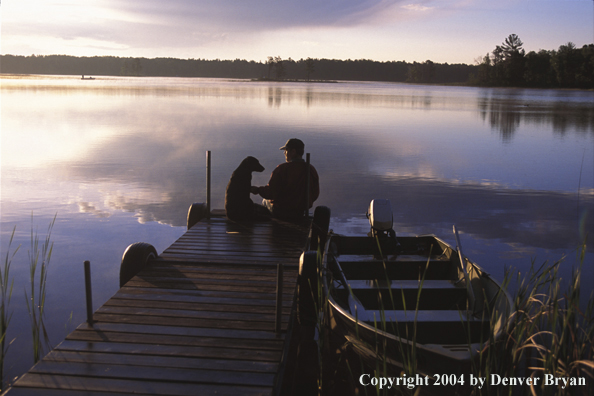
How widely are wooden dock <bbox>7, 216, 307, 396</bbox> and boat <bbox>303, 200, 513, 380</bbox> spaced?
651 millimetres

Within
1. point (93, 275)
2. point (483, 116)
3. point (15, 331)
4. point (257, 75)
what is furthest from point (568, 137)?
point (257, 75)

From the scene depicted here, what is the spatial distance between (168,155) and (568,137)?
61.2 ft

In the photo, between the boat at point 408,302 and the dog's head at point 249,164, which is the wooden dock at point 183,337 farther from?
the dog's head at point 249,164

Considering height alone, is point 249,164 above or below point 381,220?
above

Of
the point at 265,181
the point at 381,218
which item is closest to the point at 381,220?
the point at 381,218

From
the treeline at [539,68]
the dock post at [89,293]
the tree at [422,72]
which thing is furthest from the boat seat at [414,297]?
the tree at [422,72]

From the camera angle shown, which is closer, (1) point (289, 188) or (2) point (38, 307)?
(2) point (38, 307)

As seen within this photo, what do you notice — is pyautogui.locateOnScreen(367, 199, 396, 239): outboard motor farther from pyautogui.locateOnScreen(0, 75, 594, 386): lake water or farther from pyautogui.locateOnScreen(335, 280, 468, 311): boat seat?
pyautogui.locateOnScreen(335, 280, 468, 311): boat seat

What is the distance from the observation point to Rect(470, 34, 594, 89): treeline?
97.7 metres

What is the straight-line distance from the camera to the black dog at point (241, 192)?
23.5 ft

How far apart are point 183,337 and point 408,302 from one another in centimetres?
265

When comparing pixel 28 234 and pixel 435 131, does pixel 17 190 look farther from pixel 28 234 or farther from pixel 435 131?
pixel 435 131

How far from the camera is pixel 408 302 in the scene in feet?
17.6

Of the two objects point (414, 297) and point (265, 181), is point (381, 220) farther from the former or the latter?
point (265, 181)
